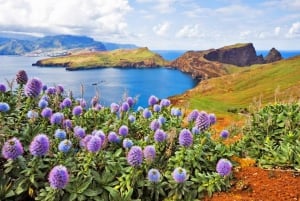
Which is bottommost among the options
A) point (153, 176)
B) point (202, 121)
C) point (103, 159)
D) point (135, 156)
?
point (153, 176)

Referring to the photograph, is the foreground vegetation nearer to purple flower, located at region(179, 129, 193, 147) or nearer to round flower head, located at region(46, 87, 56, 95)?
purple flower, located at region(179, 129, 193, 147)

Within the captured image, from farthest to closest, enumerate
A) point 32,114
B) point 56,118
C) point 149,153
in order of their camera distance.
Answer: point 56,118 < point 32,114 < point 149,153

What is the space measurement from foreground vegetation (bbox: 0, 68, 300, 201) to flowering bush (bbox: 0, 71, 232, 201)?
18mm

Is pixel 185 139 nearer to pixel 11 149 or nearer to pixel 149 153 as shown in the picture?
pixel 149 153

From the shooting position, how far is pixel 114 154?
8.06 m

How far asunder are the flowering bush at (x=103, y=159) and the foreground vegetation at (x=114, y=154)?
18 mm

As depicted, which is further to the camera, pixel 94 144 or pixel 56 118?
pixel 56 118

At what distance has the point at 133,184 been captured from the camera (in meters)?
7.55

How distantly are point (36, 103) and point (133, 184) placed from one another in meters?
3.79

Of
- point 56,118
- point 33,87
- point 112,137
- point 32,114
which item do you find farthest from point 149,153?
point 33,87

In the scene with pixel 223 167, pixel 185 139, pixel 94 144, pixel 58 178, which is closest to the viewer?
pixel 58 178

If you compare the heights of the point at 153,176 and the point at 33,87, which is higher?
the point at 33,87

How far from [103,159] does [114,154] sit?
1.09 ft

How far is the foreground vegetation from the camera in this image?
712 cm
